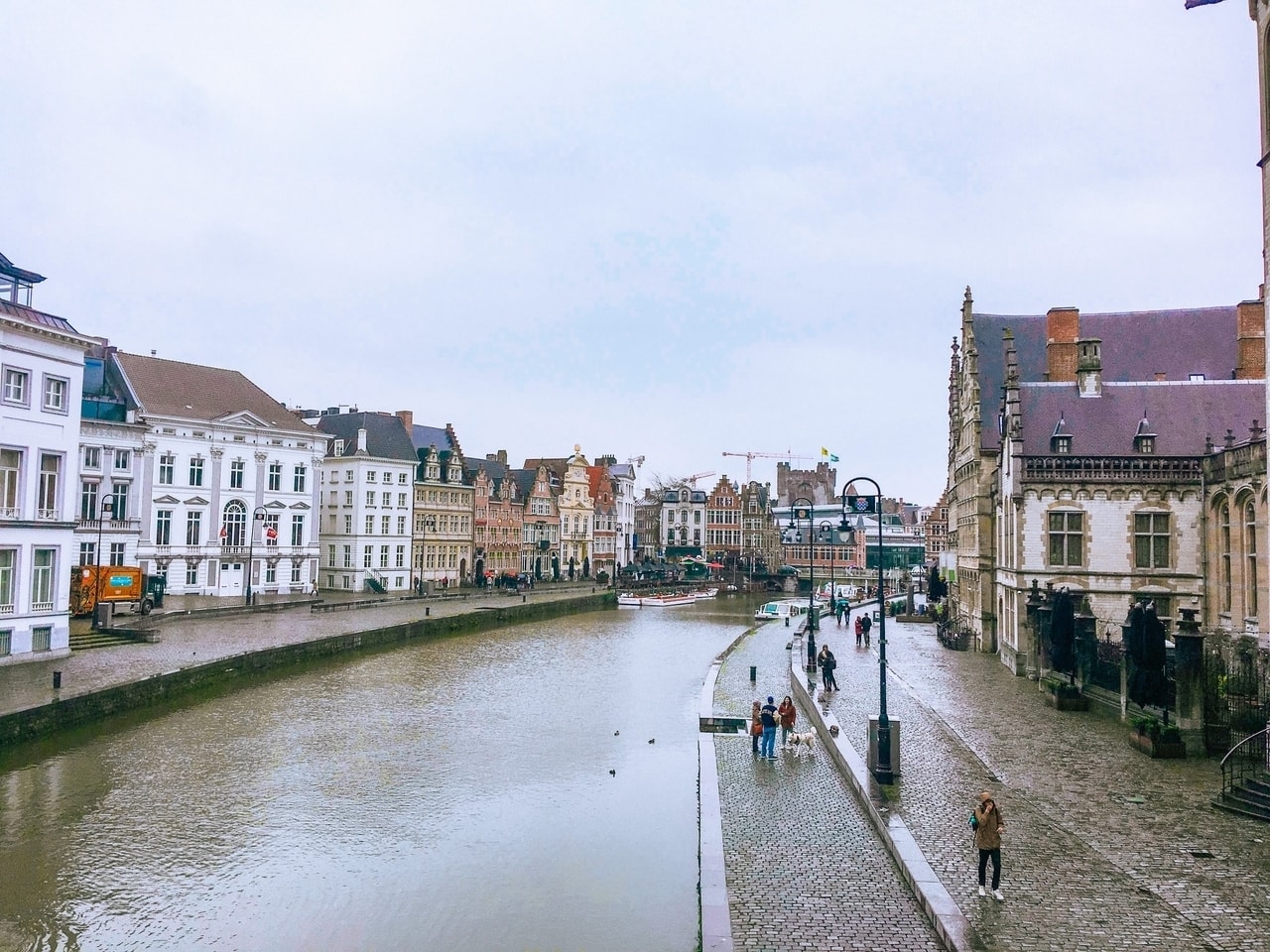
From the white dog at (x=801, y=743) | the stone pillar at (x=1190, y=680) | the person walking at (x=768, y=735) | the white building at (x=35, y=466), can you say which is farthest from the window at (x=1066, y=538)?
the white building at (x=35, y=466)

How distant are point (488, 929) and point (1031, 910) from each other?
24.8 feet

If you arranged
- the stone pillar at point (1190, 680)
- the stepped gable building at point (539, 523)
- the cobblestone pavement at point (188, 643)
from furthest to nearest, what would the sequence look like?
the stepped gable building at point (539, 523)
the cobblestone pavement at point (188, 643)
the stone pillar at point (1190, 680)

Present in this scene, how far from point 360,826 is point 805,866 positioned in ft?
29.3

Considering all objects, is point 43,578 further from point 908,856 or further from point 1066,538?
point 1066,538

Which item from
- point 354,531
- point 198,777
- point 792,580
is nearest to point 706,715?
point 198,777

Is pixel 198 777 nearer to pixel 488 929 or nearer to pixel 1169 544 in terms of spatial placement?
pixel 488 929

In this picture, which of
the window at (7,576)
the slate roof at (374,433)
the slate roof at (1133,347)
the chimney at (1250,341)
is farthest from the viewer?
the slate roof at (374,433)

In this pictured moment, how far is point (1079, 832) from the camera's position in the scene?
15828 millimetres

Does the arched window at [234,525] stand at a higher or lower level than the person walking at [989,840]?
higher

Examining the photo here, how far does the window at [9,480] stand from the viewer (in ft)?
104

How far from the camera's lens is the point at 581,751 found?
2542 centimetres

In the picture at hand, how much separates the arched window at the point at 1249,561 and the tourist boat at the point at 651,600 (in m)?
54.7

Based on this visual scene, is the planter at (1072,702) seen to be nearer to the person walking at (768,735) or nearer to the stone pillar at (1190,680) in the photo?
the stone pillar at (1190,680)

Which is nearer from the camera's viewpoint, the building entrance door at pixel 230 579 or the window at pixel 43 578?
the window at pixel 43 578
